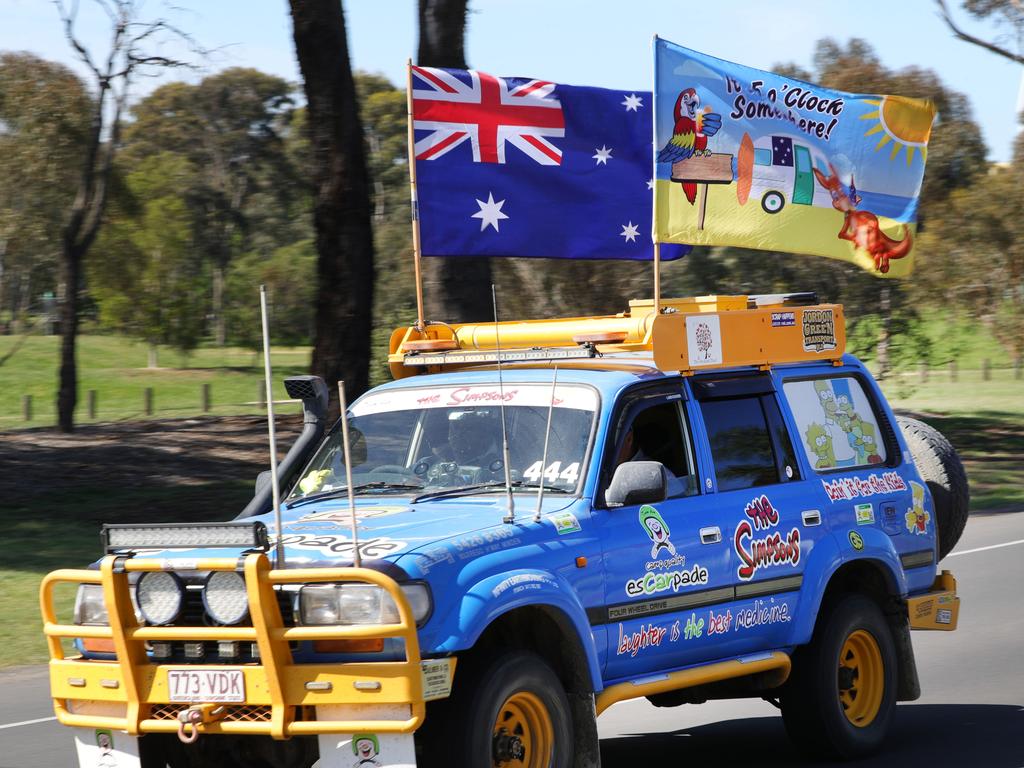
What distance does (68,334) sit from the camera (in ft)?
98.4

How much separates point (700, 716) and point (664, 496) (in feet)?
10.1

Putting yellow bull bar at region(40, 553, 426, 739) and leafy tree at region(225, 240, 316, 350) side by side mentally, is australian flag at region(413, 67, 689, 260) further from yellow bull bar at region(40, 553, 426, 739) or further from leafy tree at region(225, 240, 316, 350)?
leafy tree at region(225, 240, 316, 350)

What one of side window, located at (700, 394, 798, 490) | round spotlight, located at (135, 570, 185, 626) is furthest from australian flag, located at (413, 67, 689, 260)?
round spotlight, located at (135, 570, 185, 626)

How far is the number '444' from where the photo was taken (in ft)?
21.7

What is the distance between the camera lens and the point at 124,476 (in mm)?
21828

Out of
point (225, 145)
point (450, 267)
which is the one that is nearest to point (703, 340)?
point (450, 267)

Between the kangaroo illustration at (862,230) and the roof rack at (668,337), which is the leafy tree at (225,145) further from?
the roof rack at (668,337)

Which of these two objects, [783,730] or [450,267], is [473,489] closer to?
[783,730]

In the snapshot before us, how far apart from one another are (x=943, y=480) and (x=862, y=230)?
1645mm

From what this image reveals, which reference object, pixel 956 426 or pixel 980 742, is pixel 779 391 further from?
pixel 956 426

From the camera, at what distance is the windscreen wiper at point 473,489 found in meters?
6.63

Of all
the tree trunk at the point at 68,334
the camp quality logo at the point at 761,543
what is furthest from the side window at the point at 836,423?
the tree trunk at the point at 68,334

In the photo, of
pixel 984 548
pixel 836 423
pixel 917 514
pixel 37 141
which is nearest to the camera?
pixel 836 423

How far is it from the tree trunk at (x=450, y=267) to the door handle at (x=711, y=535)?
10.9 metres
